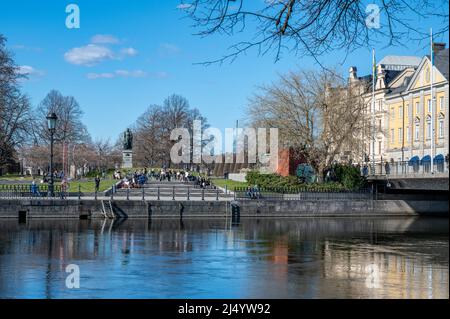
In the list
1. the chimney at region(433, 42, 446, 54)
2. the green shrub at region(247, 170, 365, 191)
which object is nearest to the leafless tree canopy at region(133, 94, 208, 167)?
the green shrub at region(247, 170, 365, 191)

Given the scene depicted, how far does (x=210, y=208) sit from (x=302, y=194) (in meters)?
8.46

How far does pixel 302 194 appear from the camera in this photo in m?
55.5

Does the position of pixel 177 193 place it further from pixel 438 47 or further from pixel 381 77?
pixel 438 47

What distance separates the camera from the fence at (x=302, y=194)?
54906 millimetres

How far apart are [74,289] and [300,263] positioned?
9109mm

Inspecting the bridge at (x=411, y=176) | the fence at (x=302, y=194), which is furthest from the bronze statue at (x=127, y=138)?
the bridge at (x=411, y=176)

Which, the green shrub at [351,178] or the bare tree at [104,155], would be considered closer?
the green shrub at [351,178]

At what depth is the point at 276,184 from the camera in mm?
60812

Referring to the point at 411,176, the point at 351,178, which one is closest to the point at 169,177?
the point at 351,178

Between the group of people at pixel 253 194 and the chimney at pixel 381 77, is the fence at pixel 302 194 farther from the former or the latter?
the chimney at pixel 381 77

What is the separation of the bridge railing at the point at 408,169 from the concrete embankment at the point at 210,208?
8.75 feet

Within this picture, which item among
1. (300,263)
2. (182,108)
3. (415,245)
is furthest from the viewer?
(182,108)
